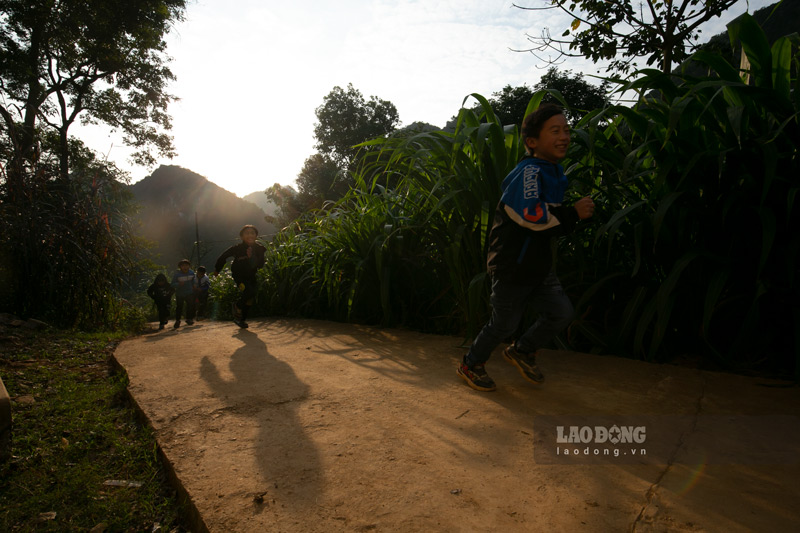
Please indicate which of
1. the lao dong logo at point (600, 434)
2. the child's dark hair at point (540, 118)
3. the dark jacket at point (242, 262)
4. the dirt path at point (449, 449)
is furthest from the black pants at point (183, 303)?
the lao dong logo at point (600, 434)

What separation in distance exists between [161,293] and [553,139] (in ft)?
22.7

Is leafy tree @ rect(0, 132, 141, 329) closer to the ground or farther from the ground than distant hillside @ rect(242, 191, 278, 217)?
closer to the ground

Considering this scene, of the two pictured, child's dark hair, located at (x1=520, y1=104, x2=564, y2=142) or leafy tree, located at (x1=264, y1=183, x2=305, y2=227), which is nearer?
child's dark hair, located at (x1=520, y1=104, x2=564, y2=142)

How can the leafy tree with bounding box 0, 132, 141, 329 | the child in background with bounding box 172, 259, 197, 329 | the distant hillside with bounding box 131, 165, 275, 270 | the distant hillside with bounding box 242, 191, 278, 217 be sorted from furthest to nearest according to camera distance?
the distant hillside with bounding box 242, 191, 278, 217 → the distant hillside with bounding box 131, 165, 275, 270 → the child in background with bounding box 172, 259, 197, 329 → the leafy tree with bounding box 0, 132, 141, 329

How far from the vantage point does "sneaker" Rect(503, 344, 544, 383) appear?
217cm

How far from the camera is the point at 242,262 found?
5250 millimetres

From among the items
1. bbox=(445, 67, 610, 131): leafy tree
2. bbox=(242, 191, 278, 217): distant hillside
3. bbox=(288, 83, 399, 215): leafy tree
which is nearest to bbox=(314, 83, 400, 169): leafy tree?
bbox=(288, 83, 399, 215): leafy tree

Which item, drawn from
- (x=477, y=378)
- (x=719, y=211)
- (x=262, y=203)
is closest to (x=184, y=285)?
(x=477, y=378)

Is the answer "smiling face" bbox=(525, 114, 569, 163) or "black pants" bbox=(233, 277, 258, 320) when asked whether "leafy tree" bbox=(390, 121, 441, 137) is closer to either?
"smiling face" bbox=(525, 114, 569, 163)

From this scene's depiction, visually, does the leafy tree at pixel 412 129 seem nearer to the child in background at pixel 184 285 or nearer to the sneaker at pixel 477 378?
the sneaker at pixel 477 378

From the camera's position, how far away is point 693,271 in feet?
7.59

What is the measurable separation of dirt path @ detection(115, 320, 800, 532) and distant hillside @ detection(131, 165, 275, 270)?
Answer: 217 feet

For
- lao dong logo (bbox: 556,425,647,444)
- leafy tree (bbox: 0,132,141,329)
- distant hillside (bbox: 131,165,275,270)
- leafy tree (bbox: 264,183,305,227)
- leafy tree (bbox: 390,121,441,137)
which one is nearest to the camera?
lao dong logo (bbox: 556,425,647,444)

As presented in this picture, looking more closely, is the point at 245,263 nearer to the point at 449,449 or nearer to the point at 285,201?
the point at 449,449
